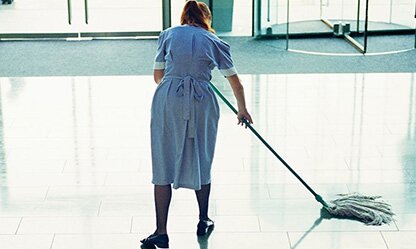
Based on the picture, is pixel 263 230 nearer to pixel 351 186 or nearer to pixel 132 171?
pixel 351 186

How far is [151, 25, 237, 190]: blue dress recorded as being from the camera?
474 cm

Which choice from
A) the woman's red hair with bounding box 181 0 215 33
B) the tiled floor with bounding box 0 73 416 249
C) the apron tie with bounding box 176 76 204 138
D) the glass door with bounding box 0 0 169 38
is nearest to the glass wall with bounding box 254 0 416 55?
the glass door with bounding box 0 0 169 38

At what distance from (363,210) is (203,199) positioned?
0.95m

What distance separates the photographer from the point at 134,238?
504 centimetres

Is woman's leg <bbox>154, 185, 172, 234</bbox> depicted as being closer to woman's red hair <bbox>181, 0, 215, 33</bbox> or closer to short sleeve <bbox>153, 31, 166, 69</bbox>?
short sleeve <bbox>153, 31, 166, 69</bbox>

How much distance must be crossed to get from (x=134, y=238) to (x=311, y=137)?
240 centimetres

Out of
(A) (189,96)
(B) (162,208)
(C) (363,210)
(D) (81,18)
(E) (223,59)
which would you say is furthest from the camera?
(D) (81,18)

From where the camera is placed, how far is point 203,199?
508cm

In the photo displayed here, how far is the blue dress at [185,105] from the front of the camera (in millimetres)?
4742

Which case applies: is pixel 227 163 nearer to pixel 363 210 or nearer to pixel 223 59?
pixel 363 210

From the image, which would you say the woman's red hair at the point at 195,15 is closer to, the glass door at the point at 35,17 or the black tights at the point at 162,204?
the black tights at the point at 162,204

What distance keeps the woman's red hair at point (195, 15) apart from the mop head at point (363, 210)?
1322mm

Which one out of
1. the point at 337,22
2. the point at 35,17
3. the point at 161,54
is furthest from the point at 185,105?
the point at 35,17

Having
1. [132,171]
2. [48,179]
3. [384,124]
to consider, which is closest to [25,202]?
[48,179]
